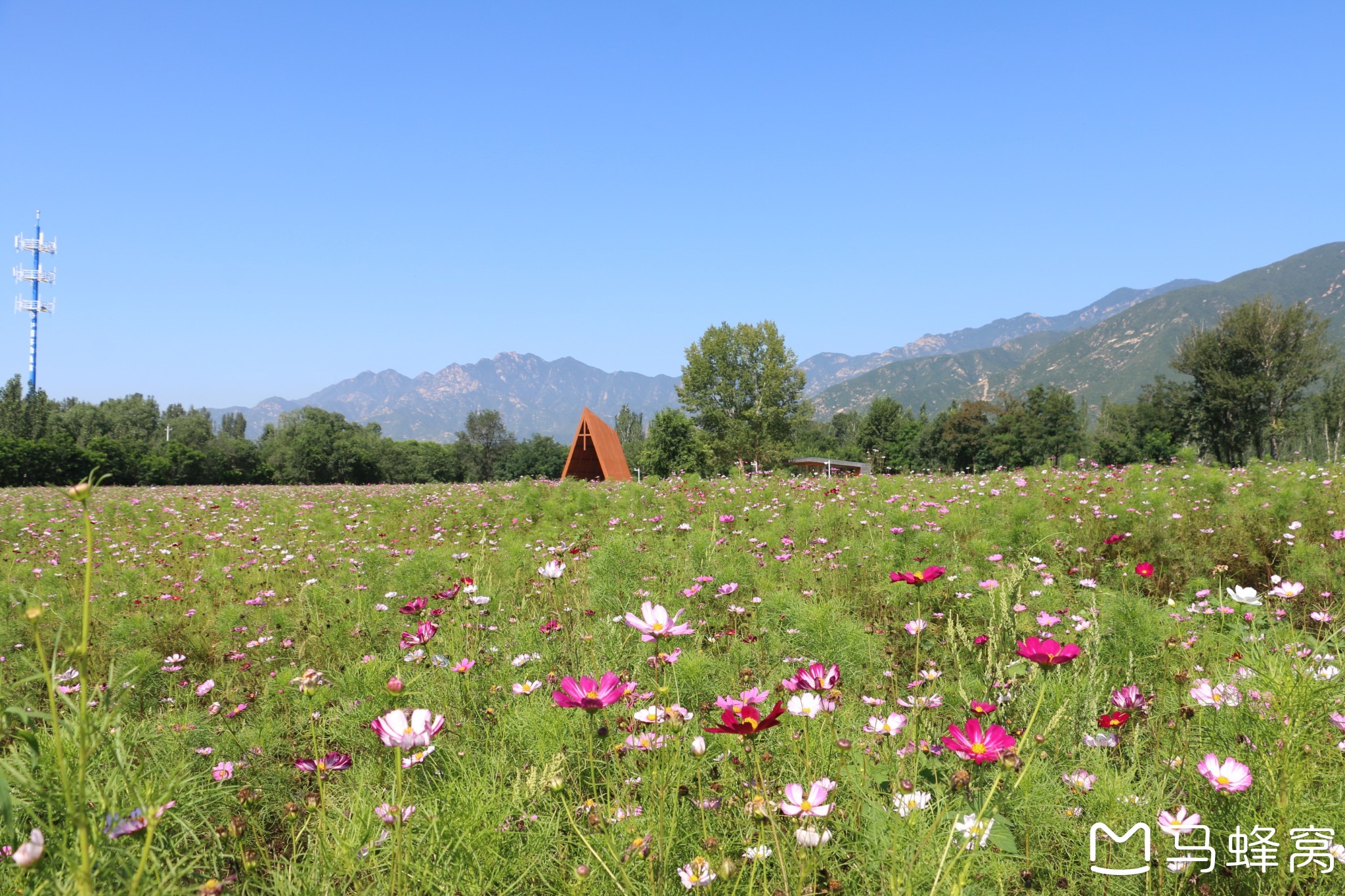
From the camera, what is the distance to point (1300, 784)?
1431 mm

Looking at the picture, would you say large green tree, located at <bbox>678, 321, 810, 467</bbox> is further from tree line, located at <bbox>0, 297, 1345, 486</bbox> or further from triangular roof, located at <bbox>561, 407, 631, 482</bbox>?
triangular roof, located at <bbox>561, 407, 631, 482</bbox>

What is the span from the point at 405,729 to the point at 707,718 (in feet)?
3.72

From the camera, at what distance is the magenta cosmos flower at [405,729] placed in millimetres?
1122

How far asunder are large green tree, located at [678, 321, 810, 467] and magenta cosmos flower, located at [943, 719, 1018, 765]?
3665 cm

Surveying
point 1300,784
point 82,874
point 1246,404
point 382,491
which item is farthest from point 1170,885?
point 1246,404

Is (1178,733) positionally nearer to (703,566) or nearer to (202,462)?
(703,566)

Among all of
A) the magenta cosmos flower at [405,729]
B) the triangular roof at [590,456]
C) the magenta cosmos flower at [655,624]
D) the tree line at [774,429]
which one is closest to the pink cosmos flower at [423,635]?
the magenta cosmos flower at [405,729]

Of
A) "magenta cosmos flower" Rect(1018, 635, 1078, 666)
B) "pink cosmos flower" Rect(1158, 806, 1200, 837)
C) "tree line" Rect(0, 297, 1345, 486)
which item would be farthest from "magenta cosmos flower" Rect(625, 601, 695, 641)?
"tree line" Rect(0, 297, 1345, 486)

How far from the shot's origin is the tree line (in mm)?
33250

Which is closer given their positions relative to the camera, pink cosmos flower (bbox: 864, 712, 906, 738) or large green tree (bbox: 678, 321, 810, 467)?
pink cosmos flower (bbox: 864, 712, 906, 738)

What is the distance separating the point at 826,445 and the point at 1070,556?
79.7 metres

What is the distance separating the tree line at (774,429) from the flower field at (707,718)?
6277 mm

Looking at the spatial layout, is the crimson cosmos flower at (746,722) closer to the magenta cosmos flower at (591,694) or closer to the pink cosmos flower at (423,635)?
the magenta cosmos flower at (591,694)

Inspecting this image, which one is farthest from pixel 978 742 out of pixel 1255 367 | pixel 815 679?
pixel 1255 367
